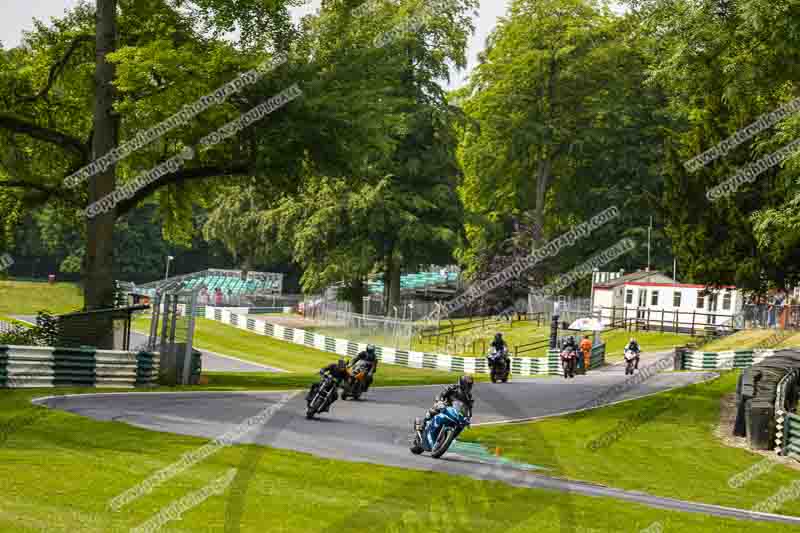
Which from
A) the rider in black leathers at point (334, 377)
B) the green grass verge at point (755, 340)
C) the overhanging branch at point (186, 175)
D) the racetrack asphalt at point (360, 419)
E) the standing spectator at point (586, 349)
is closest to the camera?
the racetrack asphalt at point (360, 419)

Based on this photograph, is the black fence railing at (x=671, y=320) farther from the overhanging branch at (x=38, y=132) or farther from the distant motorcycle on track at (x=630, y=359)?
the overhanging branch at (x=38, y=132)

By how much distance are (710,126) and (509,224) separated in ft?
141

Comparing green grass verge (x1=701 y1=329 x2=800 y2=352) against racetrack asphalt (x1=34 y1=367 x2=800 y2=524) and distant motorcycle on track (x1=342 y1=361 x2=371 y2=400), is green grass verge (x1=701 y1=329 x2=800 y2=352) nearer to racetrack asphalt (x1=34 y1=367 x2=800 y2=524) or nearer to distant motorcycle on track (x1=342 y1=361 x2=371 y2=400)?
racetrack asphalt (x1=34 y1=367 x2=800 y2=524)

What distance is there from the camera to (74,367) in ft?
79.3

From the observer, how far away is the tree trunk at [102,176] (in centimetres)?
2902

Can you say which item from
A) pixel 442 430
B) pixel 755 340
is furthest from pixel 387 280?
pixel 442 430

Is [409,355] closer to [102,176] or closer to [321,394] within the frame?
[102,176]

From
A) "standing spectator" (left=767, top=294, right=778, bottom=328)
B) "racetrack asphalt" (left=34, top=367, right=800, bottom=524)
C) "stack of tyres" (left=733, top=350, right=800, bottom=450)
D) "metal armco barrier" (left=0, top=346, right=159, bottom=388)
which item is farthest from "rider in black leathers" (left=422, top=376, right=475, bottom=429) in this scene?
"standing spectator" (left=767, top=294, right=778, bottom=328)

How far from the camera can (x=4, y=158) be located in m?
33.7

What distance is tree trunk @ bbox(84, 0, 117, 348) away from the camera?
29016 mm

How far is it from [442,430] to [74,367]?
34.3ft

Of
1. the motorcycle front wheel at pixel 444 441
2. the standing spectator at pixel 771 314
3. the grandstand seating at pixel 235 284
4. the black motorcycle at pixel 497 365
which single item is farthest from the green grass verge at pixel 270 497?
the grandstand seating at pixel 235 284

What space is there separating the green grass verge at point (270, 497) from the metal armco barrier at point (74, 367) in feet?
21.2

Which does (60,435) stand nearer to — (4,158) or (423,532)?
(423,532)
